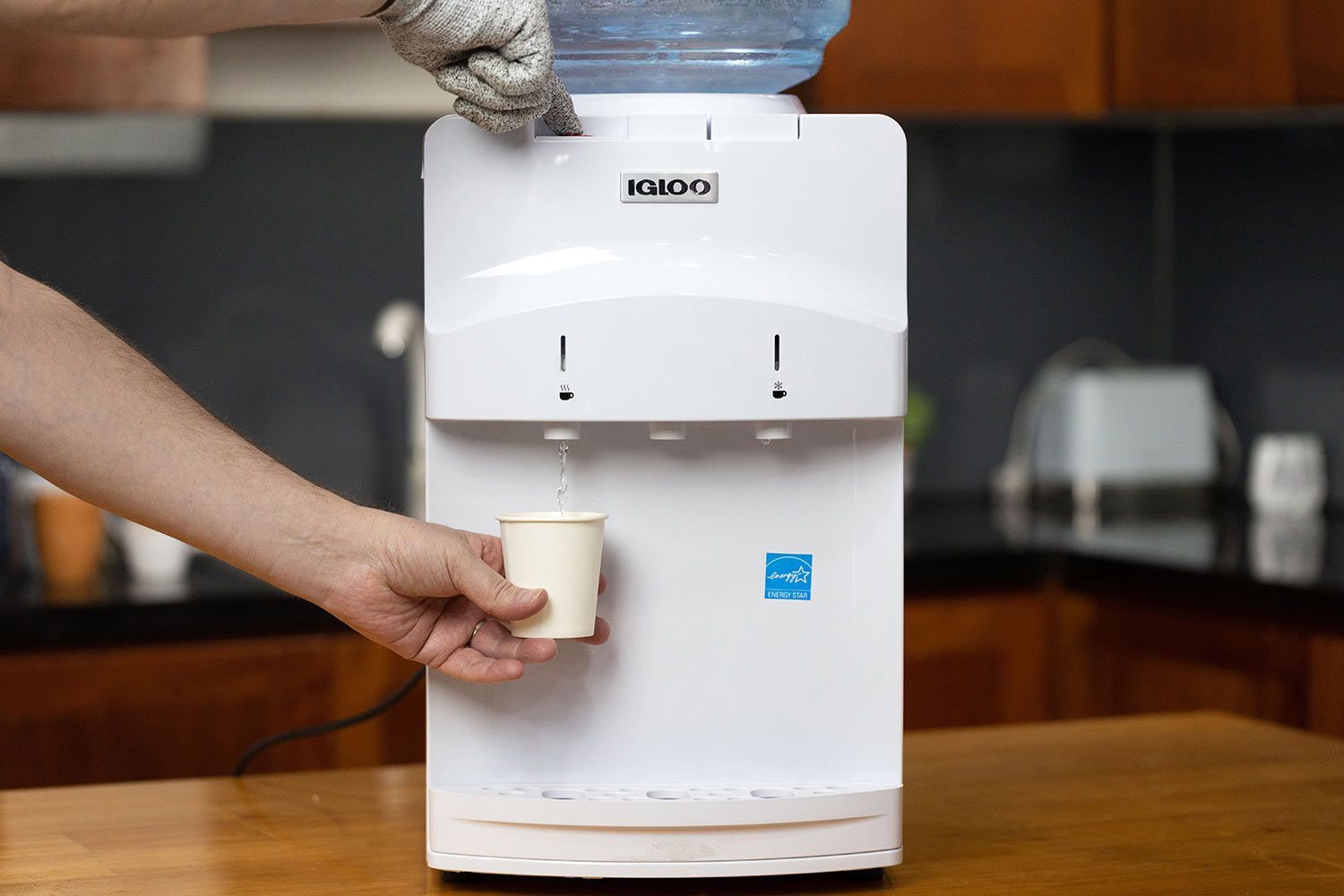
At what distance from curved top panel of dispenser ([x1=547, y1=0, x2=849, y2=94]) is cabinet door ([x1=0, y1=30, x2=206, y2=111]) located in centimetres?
117

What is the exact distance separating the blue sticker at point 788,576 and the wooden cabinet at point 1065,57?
4.82 ft

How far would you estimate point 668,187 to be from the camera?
1.02 meters

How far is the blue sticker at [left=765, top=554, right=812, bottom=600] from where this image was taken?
106 centimetres

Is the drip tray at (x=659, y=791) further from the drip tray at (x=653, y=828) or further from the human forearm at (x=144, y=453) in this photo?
the human forearm at (x=144, y=453)

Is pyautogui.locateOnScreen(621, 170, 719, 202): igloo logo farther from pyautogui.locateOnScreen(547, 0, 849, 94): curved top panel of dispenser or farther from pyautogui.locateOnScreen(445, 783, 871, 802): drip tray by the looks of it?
pyautogui.locateOnScreen(445, 783, 871, 802): drip tray

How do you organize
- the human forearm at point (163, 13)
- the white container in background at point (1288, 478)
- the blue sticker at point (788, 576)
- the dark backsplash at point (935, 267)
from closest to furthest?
the human forearm at point (163, 13) → the blue sticker at point (788, 576) → the dark backsplash at point (935, 267) → the white container in background at point (1288, 478)

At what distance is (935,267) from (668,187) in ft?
6.25

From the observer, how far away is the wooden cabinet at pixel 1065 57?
2377 mm

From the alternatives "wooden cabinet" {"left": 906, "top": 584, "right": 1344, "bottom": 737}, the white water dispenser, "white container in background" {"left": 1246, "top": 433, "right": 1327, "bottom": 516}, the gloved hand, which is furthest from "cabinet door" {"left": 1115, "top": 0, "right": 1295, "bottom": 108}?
the gloved hand

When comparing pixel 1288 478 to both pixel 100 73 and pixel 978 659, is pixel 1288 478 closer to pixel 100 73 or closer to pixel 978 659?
pixel 978 659

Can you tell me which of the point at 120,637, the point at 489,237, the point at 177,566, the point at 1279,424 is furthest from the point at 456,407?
the point at 1279,424

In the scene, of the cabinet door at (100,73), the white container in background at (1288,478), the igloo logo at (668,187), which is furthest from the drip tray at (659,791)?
the white container in background at (1288,478)

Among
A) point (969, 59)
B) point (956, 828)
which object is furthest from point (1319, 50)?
point (956, 828)

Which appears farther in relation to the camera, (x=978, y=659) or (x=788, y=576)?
(x=978, y=659)
